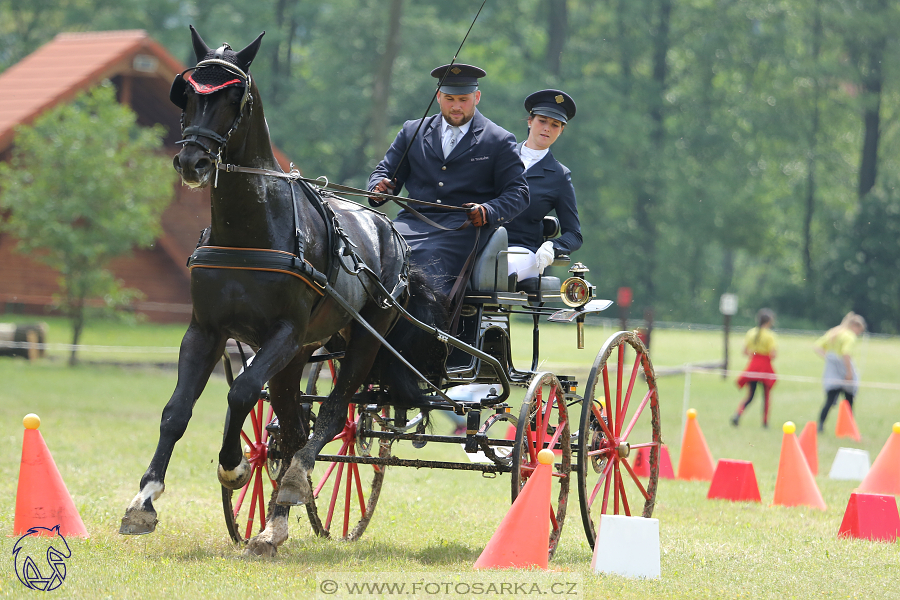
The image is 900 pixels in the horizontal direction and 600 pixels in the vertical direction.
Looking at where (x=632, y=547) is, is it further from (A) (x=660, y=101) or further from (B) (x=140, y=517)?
(A) (x=660, y=101)

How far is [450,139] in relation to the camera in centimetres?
649

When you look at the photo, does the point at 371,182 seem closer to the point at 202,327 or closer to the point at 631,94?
the point at 202,327

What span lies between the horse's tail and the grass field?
2.96ft

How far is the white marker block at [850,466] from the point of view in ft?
35.2

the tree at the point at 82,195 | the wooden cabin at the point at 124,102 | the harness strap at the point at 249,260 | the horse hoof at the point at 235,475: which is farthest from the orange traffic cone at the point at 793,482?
the wooden cabin at the point at 124,102

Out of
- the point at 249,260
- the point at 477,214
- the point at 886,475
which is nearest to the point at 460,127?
the point at 477,214

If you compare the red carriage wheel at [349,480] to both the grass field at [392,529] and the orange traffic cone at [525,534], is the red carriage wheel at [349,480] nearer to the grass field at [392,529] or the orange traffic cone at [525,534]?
the grass field at [392,529]

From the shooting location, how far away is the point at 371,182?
21.3 ft

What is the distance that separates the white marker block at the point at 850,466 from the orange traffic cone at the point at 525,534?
6.45 metres

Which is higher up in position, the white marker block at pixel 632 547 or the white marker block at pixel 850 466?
the white marker block at pixel 632 547

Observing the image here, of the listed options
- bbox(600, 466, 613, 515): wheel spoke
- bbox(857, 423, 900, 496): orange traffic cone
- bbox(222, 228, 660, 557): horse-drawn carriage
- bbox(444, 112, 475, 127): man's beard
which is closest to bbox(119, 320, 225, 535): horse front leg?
bbox(222, 228, 660, 557): horse-drawn carriage

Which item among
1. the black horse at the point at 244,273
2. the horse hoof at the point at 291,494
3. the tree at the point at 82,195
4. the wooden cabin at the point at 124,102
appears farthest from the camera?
the wooden cabin at the point at 124,102

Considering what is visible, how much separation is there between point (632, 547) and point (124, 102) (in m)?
21.4

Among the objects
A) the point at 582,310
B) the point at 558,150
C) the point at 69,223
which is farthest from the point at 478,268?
the point at 558,150
